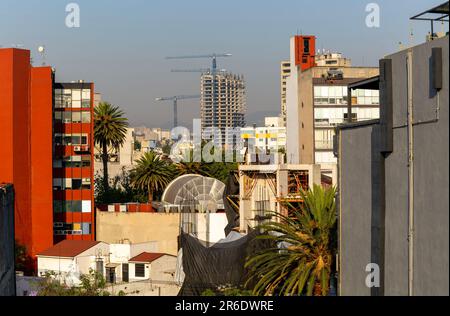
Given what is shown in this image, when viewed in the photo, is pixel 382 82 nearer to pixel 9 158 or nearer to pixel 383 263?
pixel 383 263

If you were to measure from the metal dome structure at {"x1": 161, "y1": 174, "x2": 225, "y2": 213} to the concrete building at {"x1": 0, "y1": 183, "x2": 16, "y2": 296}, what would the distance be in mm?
36505

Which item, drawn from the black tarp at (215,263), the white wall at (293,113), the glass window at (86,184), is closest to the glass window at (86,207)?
the glass window at (86,184)

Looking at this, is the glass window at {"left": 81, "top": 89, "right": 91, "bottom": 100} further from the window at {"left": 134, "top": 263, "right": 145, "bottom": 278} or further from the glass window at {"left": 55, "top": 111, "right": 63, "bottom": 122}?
the window at {"left": 134, "top": 263, "right": 145, "bottom": 278}

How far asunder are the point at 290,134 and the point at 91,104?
27847mm

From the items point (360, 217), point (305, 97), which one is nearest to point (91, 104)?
point (305, 97)

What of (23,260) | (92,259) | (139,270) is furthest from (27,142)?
(139,270)

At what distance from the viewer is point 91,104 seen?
8600cm

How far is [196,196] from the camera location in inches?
3364

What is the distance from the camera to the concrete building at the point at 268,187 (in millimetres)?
64625

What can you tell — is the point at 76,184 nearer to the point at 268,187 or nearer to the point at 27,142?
the point at 27,142

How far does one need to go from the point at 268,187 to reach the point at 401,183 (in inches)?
1669

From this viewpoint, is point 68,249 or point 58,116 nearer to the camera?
point 68,249

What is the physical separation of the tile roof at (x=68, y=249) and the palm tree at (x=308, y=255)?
32.9m

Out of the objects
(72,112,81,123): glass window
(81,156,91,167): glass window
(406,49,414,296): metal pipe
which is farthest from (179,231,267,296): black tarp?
(72,112,81,123): glass window
